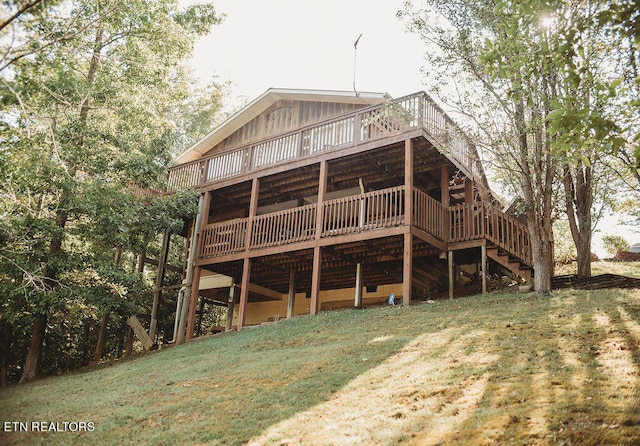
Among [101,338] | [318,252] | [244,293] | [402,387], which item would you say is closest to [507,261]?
[318,252]

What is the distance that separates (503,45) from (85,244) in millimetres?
16441

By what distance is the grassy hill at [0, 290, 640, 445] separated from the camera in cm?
619

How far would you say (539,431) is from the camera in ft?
18.5

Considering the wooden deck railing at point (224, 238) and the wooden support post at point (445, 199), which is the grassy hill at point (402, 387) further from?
the wooden deck railing at point (224, 238)

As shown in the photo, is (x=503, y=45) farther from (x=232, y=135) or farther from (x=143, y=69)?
(x=232, y=135)

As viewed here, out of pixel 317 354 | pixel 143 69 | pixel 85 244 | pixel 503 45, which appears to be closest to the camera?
pixel 503 45

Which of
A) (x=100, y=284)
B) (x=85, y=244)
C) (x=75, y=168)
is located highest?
(x=75, y=168)

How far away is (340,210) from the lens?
16922mm

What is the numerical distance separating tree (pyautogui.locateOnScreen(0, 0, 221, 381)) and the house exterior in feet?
9.98

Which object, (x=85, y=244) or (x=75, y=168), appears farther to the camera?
(x=85, y=244)

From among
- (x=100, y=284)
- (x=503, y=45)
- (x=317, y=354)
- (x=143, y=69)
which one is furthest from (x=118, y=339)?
(x=503, y=45)

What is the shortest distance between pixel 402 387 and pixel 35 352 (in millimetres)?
14446

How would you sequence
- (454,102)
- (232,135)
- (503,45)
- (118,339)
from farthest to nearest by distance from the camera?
1. (118,339)
2. (232,135)
3. (454,102)
4. (503,45)

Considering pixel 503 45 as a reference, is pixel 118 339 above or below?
below
